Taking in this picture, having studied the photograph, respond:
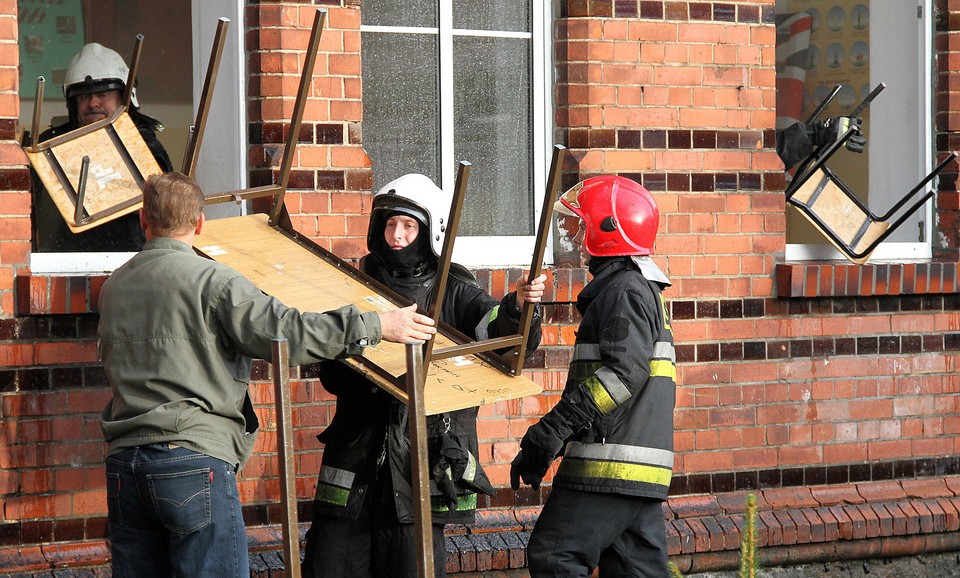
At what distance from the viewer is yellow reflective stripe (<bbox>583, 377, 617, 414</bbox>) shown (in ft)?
14.6

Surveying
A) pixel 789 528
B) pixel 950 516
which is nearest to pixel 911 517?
pixel 950 516

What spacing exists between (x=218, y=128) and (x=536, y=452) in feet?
7.06

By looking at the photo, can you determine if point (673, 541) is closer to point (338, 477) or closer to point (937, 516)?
point (937, 516)

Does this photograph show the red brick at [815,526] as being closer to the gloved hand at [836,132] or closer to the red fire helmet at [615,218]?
the gloved hand at [836,132]

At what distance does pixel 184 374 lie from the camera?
386 centimetres

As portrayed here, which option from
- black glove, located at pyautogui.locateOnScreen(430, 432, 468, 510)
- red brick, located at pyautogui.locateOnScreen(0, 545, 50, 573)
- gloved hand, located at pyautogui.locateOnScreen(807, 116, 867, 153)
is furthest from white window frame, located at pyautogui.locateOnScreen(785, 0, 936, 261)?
red brick, located at pyautogui.locateOnScreen(0, 545, 50, 573)

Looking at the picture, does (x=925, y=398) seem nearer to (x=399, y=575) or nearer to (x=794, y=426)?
(x=794, y=426)

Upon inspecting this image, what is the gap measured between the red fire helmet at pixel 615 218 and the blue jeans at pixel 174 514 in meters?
1.54

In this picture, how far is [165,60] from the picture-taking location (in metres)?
6.11

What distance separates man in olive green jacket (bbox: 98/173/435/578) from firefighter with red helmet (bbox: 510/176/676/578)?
781 mm

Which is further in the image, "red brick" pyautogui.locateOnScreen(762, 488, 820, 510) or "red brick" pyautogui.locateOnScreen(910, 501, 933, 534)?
"red brick" pyautogui.locateOnScreen(910, 501, 933, 534)

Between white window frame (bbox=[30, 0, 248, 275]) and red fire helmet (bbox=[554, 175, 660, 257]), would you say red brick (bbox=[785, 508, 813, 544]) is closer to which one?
red fire helmet (bbox=[554, 175, 660, 257])

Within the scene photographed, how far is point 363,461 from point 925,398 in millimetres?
3385

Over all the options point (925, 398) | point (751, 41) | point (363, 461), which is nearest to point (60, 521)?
point (363, 461)
